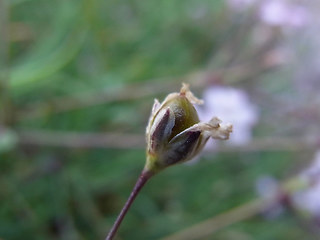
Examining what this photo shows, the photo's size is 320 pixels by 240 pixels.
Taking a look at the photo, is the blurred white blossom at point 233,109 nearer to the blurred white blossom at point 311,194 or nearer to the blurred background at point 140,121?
the blurred background at point 140,121

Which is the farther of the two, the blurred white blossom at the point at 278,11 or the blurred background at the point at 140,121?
the blurred white blossom at the point at 278,11

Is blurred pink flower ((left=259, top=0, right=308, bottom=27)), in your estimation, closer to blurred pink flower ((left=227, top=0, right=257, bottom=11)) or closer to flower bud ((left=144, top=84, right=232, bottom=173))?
blurred pink flower ((left=227, top=0, right=257, bottom=11))

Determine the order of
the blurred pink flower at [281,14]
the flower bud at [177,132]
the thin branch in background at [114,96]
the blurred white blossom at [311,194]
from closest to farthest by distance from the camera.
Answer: the flower bud at [177,132]
the blurred white blossom at [311,194]
the thin branch in background at [114,96]
the blurred pink flower at [281,14]

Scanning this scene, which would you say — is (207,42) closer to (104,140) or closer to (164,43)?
(164,43)

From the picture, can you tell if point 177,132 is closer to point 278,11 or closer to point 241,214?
point 241,214

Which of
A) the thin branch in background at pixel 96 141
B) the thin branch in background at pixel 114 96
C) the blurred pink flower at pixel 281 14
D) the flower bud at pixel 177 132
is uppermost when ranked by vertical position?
the blurred pink flower at pixel 281 14

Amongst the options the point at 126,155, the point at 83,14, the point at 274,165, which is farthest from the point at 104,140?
the point at 274,165

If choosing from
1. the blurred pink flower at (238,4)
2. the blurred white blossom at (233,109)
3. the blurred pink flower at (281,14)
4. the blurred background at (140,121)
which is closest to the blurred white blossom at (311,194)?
the blurred background at (140,121)
